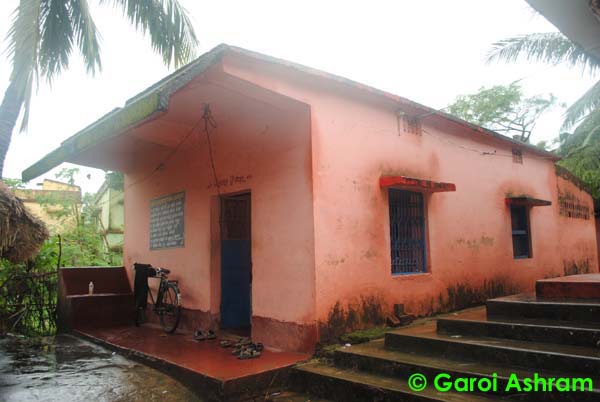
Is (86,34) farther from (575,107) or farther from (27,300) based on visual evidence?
(575,107)

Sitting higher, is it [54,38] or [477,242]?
[54,38]

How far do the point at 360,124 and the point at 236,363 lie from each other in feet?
11.7

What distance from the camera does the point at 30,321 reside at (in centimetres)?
834

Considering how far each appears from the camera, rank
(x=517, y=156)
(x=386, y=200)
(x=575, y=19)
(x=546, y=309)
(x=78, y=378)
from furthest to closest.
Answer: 1. (x=517, y=156)
2. (x=386, y=200)
3. (x=78, y=378)
4. (x=546, y=309)
5. (x=575, y=19)

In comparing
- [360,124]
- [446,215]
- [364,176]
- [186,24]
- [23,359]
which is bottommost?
[23,359]

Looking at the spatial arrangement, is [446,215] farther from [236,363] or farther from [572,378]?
[236,363]

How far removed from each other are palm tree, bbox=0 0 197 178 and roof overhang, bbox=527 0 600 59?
7.67 metres

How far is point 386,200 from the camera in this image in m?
6.18

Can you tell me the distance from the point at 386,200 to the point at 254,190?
76.2 inches

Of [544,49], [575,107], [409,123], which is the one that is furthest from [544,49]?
[409,123]

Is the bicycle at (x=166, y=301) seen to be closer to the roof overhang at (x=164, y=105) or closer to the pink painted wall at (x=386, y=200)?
the roof overhang at (x=164, y=105)

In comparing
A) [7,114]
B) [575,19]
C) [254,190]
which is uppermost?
[7,114]

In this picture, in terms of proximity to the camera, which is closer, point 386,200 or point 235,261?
point 386,200

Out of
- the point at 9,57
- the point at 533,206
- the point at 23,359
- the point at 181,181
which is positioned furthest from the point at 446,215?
the point at 9,57
